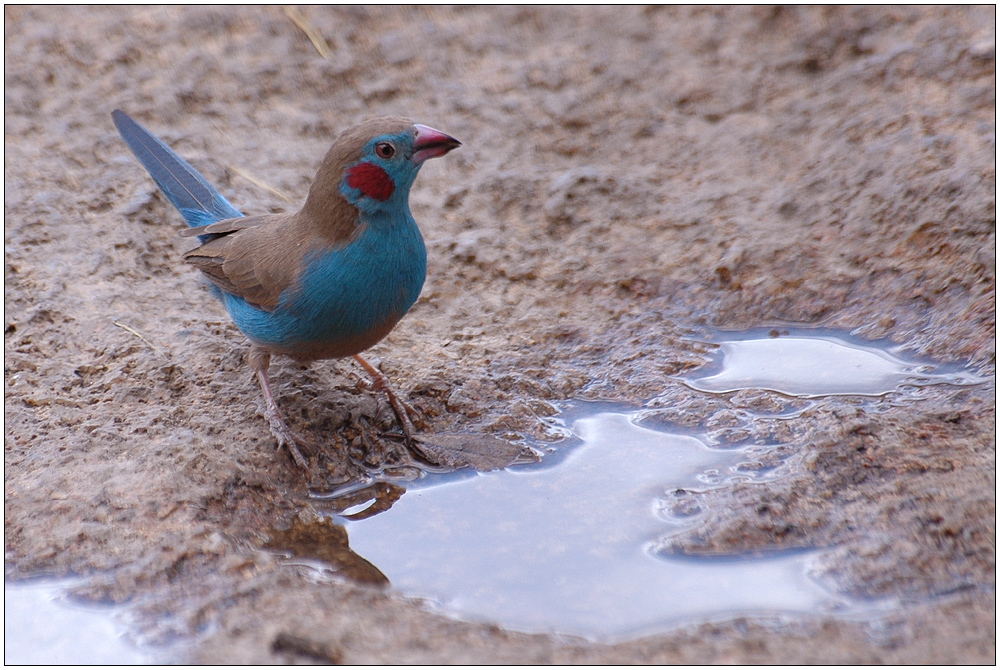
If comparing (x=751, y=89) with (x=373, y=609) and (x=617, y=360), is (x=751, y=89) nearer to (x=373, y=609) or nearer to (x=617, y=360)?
(x=617, y=360)

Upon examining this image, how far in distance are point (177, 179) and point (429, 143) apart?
1.61 meters

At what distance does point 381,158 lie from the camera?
377cm

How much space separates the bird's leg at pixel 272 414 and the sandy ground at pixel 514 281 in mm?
61

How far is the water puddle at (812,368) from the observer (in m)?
3.93

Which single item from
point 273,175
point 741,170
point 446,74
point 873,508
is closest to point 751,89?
point 741,170

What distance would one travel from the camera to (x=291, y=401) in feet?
13.3

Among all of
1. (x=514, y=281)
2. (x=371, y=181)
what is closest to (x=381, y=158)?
(x=371, y=181)

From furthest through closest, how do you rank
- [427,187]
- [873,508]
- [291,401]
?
[427,187], [291,401], [873,508]

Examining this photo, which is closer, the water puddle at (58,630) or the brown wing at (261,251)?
the water puddle at (58,630)

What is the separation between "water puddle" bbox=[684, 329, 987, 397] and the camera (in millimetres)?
3926

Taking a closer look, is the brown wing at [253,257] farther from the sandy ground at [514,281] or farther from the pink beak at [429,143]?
the pink beak at [429,143]

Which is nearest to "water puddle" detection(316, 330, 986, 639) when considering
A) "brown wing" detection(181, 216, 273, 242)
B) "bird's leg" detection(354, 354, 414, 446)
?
"bird's leg" detection(354, 354, 414, 446)

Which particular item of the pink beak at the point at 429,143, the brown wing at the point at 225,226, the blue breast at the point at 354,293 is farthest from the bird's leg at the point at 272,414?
the pink beak at the point at 429,143

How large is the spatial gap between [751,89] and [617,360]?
2274 mm
